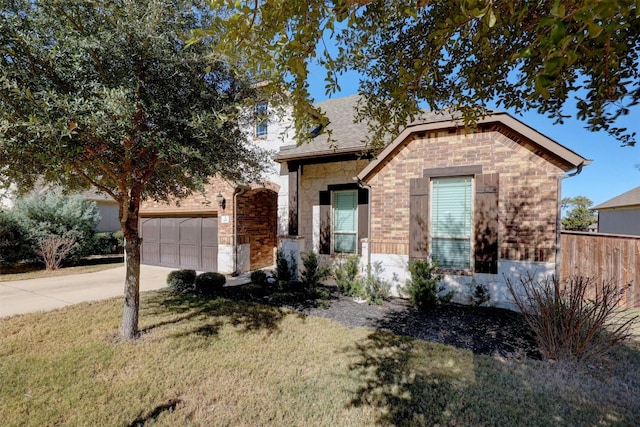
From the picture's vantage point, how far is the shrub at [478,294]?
6414 mm

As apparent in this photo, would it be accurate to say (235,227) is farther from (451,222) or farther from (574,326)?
(574,326)

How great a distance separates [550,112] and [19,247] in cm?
1680

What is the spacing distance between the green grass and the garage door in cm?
627

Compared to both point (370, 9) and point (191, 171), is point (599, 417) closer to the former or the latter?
point (370, 9)

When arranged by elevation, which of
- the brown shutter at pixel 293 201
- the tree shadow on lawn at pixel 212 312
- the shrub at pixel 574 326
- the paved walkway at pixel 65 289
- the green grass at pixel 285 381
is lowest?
the paved walkway at pixel 65 289

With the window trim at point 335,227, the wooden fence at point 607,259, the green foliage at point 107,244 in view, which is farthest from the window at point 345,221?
the green foliage at point 107,244

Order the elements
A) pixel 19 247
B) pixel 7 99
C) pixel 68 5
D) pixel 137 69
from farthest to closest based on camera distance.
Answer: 1. pixel 19 247
2. pixel 137 69
3. pixel 68 5
4. pixel 7 99

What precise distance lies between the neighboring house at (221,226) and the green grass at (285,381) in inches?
217

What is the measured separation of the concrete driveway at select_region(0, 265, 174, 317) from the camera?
23.0 ft

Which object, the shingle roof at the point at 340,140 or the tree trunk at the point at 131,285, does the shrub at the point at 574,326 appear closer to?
the shingle roof at the point at 340,140

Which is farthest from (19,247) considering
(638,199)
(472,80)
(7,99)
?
(638,199)

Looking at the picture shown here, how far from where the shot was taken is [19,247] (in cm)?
1193

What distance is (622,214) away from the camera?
1930 cm

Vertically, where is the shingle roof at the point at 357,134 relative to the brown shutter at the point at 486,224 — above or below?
above
